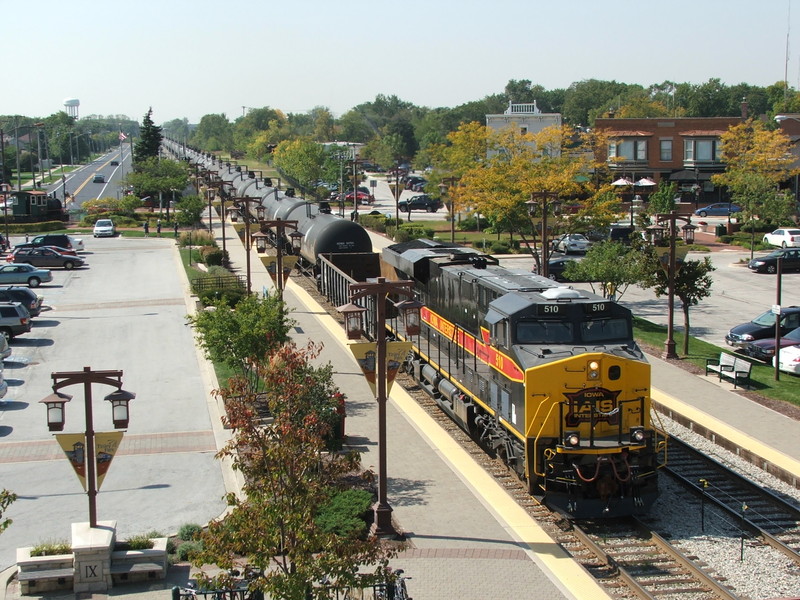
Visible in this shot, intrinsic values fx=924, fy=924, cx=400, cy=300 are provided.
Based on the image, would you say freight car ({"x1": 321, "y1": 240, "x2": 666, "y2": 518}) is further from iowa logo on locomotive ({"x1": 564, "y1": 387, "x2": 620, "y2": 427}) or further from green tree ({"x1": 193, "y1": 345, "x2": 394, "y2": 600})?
green tree ({"x1": 193, "y1": 345, "x2": 394, "y2": 600})

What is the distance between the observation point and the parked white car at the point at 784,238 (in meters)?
60.9

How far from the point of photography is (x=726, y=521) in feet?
61.2

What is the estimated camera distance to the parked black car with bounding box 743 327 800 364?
3131cm

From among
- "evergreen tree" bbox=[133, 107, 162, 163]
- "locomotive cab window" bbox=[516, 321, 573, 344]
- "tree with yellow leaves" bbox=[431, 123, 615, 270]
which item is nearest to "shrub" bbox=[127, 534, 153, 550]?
"locomotive cab window" bbox=[516, 321, 573, 344]

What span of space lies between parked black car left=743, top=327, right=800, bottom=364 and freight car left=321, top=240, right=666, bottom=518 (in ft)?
39.1

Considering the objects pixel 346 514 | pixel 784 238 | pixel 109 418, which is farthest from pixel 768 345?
pixel 784 238

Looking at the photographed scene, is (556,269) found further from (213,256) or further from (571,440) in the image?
(571,440)

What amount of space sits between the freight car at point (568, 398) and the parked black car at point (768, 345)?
39.1 feet

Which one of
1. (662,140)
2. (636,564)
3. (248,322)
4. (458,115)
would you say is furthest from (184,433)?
(458,115)

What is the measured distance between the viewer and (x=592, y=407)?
58.1 feet

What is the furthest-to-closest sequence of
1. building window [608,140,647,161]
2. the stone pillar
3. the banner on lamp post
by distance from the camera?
building window [608,140,647,161]
the banner on lamp post
the stone pillar

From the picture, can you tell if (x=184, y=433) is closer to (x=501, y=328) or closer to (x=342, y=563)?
(x=501, y=328)

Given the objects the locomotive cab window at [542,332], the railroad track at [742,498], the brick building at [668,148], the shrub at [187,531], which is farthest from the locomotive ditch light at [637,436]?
the brick building at [668,148]

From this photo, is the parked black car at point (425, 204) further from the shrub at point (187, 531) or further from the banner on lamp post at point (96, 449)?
the banner on lamp post at point (96, 449)
